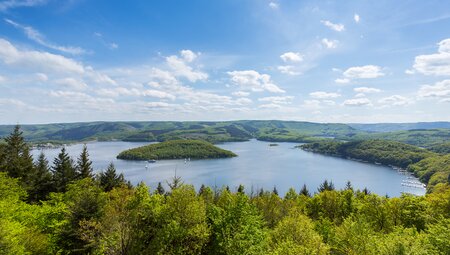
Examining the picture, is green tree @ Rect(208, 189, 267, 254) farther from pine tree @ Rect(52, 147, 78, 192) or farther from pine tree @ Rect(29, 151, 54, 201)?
pine tree @ Rect(29, 151, 54, 201)

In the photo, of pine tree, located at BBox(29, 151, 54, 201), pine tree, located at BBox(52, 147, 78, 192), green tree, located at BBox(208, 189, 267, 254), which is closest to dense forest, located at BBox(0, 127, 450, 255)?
green tree, located at BBox(208, 189, 267, 254)

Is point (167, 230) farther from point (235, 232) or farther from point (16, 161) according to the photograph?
point (16, 161)

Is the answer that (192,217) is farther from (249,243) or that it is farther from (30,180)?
(30,180)

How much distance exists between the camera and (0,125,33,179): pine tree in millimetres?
41156

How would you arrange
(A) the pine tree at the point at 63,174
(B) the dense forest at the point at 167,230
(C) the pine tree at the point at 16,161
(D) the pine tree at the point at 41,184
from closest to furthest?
1. (B) the dense forest at the point at 167,230
2. (C) the pine tree at the point at 16,161
3. (D) the pine tree at the point at 41,184
4. (A) the pine tree at the point at 63,174

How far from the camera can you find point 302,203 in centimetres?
5838

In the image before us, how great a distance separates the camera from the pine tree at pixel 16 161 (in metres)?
41.2

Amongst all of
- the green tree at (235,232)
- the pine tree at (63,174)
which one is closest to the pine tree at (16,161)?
the pine tree at (63,174)

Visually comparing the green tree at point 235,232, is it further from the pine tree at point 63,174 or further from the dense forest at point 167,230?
the pine tree at point 63,174

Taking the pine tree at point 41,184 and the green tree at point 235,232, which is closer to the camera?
the green tree at point 235,232

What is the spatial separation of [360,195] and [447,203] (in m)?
20.6

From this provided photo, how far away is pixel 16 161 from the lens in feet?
136

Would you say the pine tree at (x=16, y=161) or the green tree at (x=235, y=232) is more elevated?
the pine tree at (x=16, y=161)

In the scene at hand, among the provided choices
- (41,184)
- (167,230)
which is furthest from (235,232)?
(41,184)
